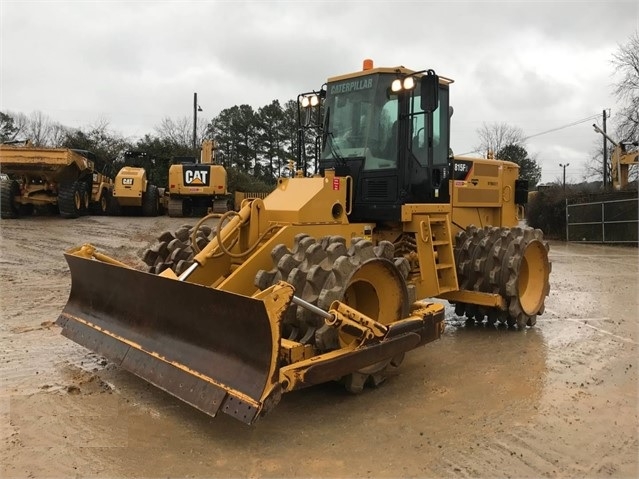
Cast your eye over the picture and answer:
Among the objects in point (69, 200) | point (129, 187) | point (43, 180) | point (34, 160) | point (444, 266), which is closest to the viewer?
point (444, 266)

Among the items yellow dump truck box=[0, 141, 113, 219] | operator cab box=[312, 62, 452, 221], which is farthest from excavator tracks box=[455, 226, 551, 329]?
yellow dump truck box=[0, 141, 113, 219]

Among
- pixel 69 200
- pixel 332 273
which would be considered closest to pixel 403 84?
pixel 332 273

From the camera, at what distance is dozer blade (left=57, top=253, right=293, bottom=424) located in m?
3.36

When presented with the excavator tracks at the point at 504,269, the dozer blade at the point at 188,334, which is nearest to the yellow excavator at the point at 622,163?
the excavator tracks at the point at 504,269

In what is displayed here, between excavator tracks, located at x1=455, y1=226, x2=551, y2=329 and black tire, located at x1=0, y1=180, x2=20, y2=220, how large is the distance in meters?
15.6

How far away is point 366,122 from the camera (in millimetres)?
5590

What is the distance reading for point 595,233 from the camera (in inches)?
848

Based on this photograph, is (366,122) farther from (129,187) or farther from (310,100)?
(129,187)

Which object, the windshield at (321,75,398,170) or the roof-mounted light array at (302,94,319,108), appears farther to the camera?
the roof-mounted light array at (302,94,319,108)

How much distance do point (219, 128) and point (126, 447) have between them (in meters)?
45.8

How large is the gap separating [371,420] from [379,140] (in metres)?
2.91

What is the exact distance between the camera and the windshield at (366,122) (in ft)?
18.2

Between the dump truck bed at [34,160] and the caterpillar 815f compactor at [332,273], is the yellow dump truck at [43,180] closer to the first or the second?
the dump truck bed at [34,160]

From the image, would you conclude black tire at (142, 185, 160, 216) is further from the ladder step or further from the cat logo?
the ladder step
